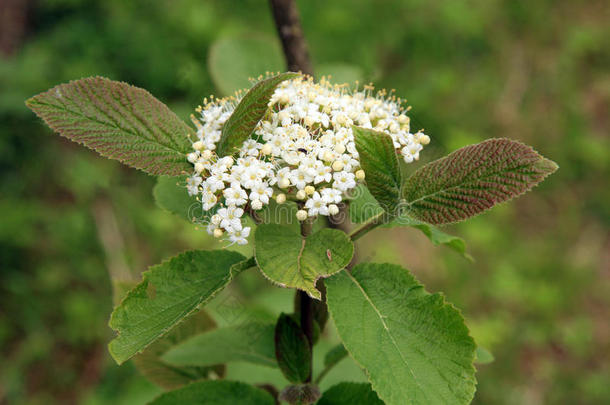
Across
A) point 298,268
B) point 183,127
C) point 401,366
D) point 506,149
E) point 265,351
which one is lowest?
point 265,351

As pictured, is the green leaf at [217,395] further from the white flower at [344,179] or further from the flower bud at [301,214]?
the white flower at [344,179]

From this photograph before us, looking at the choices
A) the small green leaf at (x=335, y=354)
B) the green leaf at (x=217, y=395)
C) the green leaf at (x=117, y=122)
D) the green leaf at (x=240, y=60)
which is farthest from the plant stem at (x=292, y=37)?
the green leaf at (x=217, y=395)

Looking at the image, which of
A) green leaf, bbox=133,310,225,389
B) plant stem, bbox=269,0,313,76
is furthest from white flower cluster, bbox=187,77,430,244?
plant stem, bbox=269,0,313,76

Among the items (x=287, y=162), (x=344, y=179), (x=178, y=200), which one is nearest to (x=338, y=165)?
(x=344, y=179)

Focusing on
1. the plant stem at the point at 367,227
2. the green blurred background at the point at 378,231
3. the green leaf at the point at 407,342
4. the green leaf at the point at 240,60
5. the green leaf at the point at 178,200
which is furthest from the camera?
the green blurred background at the point at 378,231

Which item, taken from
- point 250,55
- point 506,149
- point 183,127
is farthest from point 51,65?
point 506,149

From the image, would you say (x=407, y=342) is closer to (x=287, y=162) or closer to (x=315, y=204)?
(x=315, y=204)

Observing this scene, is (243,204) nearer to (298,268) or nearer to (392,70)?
(298,268)

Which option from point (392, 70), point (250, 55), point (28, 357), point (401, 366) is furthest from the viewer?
point (392, 70)
